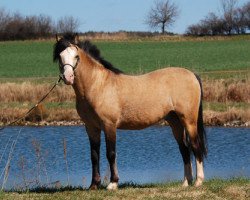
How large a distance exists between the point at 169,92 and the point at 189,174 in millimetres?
1496

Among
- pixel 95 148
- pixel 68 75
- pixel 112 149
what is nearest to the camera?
pixel 68 75

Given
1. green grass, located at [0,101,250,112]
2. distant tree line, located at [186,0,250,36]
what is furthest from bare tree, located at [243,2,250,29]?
green grass, located at [0,101,250,112]

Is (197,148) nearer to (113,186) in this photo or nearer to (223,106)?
(113,186)

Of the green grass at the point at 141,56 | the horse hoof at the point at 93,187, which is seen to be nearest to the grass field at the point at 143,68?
the green grass at the point at 141,56

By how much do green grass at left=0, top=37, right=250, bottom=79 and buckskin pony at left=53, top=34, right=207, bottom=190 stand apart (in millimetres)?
31682

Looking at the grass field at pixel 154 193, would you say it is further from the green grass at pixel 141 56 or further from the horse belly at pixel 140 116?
the green grass at pixel 141 56

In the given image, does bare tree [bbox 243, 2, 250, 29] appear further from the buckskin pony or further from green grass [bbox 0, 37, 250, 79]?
the buckskin pony

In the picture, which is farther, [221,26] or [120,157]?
[221,26]

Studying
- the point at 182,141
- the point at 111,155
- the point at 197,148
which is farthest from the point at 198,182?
the point at 111,155

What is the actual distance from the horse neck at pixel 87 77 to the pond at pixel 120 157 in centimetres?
220

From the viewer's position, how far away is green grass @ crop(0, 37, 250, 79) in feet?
166

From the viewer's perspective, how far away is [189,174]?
1266 centimetres

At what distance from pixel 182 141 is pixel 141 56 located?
5205 centimetres

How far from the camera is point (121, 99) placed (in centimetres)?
1194
